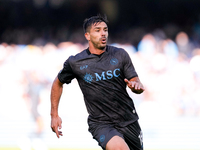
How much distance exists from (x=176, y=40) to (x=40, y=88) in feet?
18.4

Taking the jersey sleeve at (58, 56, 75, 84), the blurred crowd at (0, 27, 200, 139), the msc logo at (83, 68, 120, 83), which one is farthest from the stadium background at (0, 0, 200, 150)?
the msc logo at (83, 68, 120, 83)

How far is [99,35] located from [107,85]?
63cm

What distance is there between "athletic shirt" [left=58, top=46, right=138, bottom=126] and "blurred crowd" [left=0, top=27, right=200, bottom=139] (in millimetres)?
9117

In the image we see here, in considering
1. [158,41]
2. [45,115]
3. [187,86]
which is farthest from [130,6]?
[45,115]

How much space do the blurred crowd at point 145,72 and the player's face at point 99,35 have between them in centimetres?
908

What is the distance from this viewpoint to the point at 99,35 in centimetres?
412

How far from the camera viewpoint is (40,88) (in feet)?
42.0

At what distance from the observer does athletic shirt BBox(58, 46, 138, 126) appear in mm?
3973

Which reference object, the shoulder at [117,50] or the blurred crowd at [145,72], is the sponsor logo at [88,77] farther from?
the blurred crowd at [145,72]

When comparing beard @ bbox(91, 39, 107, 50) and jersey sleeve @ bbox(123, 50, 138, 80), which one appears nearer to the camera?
jersey sleeve @ bbox(123, 50, 138, 80)

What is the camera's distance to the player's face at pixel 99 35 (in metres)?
4.10

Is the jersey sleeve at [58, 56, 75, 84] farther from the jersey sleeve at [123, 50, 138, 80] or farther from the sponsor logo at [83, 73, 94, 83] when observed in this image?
the jersey sleeve at [123, 50, 138, 80]

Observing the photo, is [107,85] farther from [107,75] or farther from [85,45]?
[85,45]

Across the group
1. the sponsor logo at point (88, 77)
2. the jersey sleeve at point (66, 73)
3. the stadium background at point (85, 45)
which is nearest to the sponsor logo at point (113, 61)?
the sponsor logo at point (88, 77)
